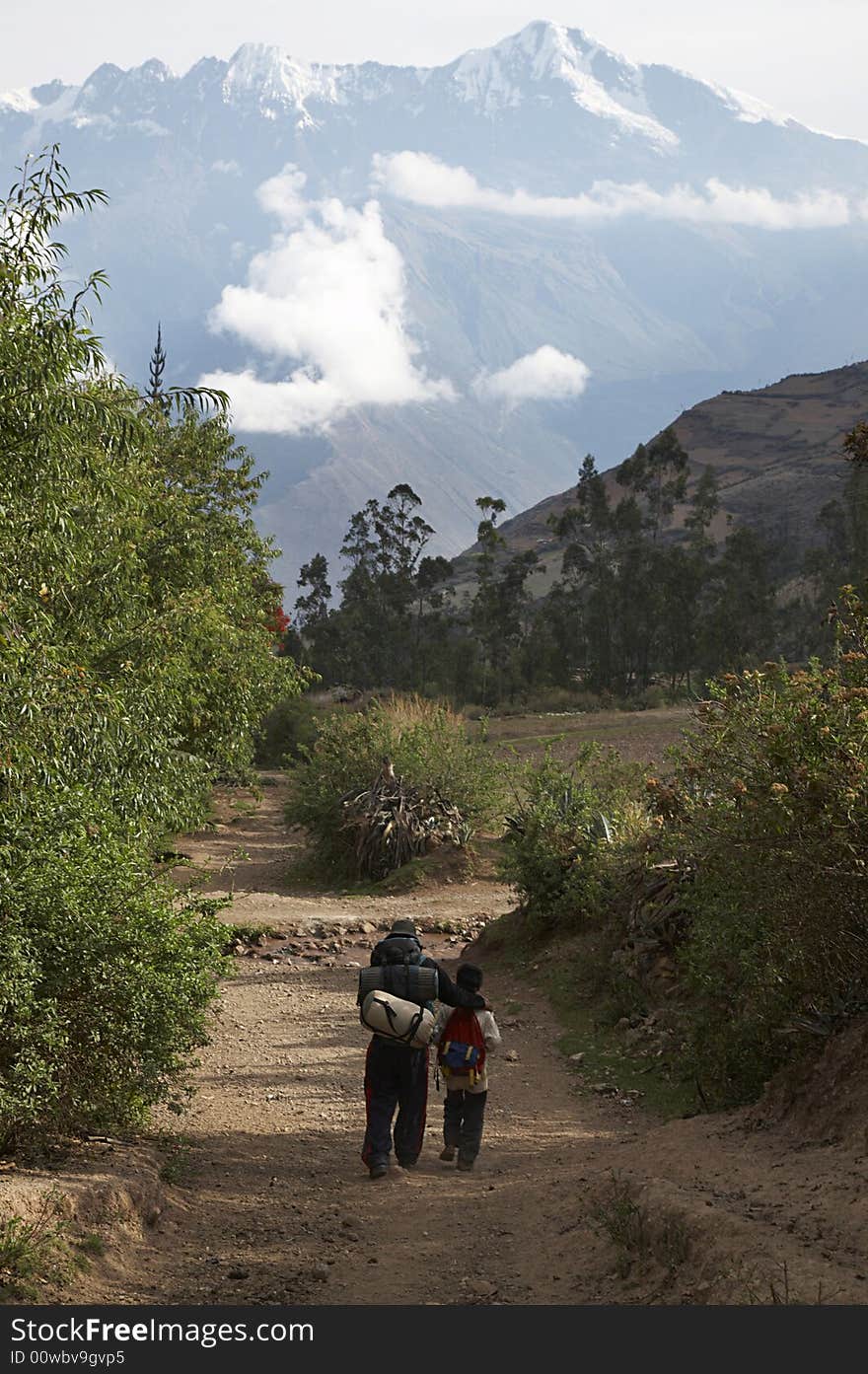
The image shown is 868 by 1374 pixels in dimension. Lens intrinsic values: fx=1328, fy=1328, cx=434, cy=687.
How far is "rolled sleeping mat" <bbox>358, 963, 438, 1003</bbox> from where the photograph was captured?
303 inches

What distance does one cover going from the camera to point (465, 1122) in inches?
316

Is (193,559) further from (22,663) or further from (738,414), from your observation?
(738,414)

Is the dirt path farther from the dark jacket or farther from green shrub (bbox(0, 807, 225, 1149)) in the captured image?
the dark jacket

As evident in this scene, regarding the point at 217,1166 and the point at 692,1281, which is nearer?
the point at 692,1281

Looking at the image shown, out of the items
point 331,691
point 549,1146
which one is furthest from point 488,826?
point 331,691

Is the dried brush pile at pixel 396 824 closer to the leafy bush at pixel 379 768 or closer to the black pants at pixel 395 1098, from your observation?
the leafy bush at pixel 379 768

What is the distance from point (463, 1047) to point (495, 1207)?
4.18 feet

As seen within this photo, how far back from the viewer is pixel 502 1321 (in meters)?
4.88

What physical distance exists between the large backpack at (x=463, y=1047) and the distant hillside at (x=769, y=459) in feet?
274

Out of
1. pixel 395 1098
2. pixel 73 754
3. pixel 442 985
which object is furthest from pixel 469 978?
pixel 73 754

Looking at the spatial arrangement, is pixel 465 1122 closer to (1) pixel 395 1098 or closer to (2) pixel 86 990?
(1) pixel 395 1098

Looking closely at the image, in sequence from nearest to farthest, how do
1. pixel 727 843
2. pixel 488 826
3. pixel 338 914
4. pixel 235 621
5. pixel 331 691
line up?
pixel 727 843
pixel 338 914
pixel 235 621
pixel 488 826
pixel 331 691

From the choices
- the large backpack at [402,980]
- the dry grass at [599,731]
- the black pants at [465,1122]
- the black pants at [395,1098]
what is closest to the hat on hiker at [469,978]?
the large backpack at [402,980]

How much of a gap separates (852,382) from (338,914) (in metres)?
129
